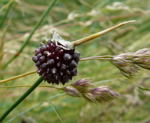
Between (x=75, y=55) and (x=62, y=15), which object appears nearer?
(x=75, y=55)

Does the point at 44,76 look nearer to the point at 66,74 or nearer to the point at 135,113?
the point at 66,74

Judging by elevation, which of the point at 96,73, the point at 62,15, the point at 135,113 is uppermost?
the point at 62,15

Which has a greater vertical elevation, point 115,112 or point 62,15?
point 62,15

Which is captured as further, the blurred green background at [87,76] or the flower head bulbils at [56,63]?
the blurred green background at [87,76]

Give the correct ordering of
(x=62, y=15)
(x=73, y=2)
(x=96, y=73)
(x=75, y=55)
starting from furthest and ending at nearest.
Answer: (x=62, y=15) < (x=73, y=2) < (x=96, y=73) < (x=75, y=55)

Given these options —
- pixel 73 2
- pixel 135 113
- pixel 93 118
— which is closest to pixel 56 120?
pixel 93 118

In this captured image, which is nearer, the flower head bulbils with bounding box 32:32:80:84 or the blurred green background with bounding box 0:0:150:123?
the flower head bulbils with bounding box 32:32:80:84

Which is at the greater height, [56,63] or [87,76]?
[56,63]

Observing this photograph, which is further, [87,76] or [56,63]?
[87,76]
